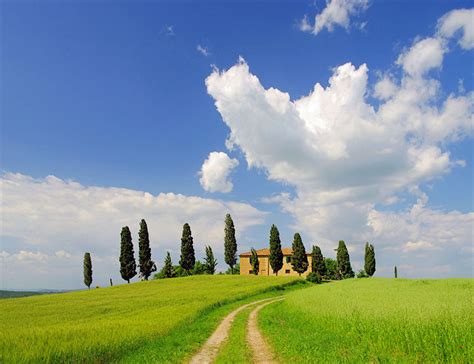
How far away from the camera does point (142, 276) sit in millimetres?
94125

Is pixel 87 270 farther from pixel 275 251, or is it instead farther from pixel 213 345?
pixel 213 345

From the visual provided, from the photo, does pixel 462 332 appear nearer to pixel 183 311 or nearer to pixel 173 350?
pixel 173 350

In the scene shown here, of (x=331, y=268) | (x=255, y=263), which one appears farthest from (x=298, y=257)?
(x=331, y=268)

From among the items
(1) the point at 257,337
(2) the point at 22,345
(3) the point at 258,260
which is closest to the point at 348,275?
(3) the point at 258,260

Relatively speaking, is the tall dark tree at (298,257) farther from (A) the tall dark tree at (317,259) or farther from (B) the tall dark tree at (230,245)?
(B) the tall dark tree at (230,245)

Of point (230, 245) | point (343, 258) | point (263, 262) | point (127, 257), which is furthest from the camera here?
point (263, 262)

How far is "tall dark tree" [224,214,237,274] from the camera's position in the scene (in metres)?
105

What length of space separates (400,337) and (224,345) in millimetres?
8379

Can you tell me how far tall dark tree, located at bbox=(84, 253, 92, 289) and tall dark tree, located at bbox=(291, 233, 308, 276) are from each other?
193 ft

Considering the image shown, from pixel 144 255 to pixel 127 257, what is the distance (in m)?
4.61

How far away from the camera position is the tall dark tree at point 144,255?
309 ft

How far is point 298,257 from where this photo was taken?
10056cm

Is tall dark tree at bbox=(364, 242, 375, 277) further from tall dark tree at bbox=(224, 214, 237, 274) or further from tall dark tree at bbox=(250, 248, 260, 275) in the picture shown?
tall dark tree at bbox=(224, 214, 237, 274)

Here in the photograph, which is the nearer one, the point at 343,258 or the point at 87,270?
the point at 87,270
